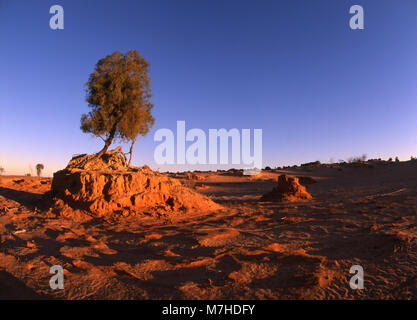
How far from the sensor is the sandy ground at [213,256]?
8.52 ft

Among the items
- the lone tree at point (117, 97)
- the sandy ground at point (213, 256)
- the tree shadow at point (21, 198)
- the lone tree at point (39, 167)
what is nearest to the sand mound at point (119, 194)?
the sandy ground at point (213, 256)

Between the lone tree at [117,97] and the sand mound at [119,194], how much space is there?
9.44 ft

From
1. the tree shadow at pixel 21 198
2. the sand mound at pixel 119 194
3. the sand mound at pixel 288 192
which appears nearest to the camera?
the sand mound at pixel 119 194

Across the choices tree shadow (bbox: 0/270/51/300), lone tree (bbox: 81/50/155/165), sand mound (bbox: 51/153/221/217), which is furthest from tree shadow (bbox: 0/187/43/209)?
tree shadow (bbox: 0/270/51/300)

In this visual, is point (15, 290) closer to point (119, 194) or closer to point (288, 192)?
point (119, 194)

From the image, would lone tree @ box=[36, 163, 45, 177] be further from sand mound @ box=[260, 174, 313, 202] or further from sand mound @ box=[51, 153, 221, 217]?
sand mound @ box=[260, 174, 313, 202]

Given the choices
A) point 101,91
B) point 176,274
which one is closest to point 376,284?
point 176,274

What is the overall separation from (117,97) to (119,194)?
531 cm

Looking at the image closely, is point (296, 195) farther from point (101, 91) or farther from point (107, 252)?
point (101, 91)

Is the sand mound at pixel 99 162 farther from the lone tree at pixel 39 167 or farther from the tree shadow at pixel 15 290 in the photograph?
the lone tree at pixel 39 167

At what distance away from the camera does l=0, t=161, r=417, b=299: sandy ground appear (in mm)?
2596

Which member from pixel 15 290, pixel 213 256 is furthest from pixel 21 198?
pixel 213 256

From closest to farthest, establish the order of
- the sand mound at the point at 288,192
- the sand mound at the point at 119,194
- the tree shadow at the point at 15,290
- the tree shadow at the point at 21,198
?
the tree shadow at the point at 15,290 → the sand mound at the point at 119,194 → the tree shadow at the point at 21,198 → the sand mound at the point at 288,192
